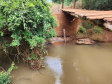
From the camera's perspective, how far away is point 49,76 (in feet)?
11.2

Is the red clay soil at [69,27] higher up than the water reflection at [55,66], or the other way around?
the red clay soil at [69,27]

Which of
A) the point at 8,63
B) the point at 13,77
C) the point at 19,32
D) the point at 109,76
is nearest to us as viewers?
the point at 19,32

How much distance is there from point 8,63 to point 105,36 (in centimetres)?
664

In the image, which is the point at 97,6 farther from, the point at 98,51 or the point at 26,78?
the point at 26,78

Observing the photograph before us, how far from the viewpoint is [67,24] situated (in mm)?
6445

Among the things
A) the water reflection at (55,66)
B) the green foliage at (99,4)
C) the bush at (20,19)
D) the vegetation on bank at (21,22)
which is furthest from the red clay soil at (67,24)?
the bush at (20,19)

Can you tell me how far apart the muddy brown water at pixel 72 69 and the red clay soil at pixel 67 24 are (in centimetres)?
163

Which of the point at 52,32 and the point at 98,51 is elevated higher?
the point at 52,32

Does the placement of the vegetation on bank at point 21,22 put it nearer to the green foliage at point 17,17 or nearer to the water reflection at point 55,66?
the green foliage at point 17,17

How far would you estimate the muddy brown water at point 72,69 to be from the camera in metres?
3.28

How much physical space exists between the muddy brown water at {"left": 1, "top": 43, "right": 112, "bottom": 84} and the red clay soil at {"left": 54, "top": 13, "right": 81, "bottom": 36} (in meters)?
1.63

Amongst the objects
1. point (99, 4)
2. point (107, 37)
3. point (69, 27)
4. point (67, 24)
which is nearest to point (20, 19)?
point (67, 24)

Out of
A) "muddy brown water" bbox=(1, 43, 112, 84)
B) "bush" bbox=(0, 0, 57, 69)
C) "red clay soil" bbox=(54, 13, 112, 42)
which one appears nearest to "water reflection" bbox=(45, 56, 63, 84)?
"muddy brown water" bbox=(1, 43, 112, 84)

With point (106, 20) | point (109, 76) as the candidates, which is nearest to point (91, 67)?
point (109, 76)
